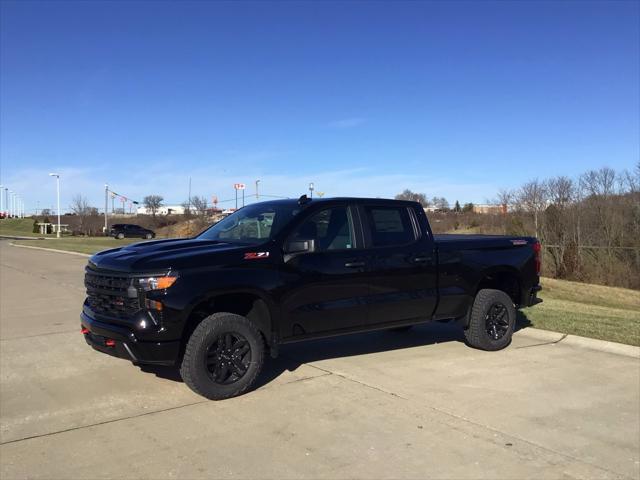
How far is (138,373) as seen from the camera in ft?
20.0

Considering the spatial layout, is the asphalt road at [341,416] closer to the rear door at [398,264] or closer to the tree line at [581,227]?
the rear door at [398,264]

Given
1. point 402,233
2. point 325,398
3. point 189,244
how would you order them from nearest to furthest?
point 325,398, point 189,244, point 402,233

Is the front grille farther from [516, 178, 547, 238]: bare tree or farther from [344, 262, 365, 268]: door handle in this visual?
[516, 178, 547, 238]: bare tree

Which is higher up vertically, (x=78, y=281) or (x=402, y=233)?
(x=402, y=233)

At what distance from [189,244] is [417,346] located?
11.0ft

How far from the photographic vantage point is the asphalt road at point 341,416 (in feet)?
12.9

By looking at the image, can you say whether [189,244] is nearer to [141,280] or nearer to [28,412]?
[141,280]

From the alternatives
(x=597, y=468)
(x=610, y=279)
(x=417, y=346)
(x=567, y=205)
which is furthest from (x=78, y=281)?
(x=567, y=205)

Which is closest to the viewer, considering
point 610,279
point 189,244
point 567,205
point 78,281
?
point 189,244

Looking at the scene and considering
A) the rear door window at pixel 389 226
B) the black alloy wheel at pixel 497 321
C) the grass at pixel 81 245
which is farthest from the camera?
the grass at pixel 81 245

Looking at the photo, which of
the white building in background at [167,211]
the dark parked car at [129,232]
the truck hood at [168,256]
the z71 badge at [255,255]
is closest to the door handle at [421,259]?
the z71 badge at [255,255]

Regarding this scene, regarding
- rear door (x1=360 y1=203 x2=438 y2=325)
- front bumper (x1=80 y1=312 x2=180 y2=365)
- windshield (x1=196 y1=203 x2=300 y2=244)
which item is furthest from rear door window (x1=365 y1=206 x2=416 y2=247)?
front bumper (x1=80 y1=312 x2=180 y2=365)

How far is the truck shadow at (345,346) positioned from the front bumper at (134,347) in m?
0.91

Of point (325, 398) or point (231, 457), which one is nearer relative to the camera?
point (231, 457)
